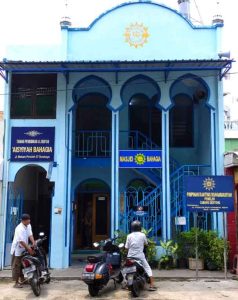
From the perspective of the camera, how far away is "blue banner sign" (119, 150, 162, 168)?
43.9 feet

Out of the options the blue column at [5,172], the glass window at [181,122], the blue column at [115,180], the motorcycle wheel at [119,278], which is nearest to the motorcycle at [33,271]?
the motorcycle wheel at [119,278]

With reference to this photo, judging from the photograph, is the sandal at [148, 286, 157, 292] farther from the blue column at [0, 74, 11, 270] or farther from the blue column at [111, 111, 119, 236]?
the blue column at [0, 74, 11, 270]

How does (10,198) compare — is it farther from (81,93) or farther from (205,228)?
(205,228)

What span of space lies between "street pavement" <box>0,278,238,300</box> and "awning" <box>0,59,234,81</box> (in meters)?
6.13

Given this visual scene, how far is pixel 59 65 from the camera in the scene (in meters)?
12.8

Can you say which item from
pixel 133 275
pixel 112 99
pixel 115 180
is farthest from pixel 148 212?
pixel 133 275

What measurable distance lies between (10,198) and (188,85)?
742cm

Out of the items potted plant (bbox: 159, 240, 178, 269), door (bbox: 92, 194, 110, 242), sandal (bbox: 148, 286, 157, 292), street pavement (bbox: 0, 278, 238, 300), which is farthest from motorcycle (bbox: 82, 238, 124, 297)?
door (bbox: 92, 194, 110, 242)

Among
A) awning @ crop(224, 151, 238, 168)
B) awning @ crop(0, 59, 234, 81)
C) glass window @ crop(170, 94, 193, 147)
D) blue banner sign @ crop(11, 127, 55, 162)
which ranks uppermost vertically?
awning @ crop(0, 59, 234, 81)

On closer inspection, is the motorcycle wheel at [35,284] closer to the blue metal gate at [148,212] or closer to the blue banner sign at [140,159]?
the blue metal gate at [148,212]

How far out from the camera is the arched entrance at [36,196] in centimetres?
1537

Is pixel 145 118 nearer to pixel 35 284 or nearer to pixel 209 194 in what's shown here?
pixel 209 194

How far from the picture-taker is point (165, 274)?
11664mm

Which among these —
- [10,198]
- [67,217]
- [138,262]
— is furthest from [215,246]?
[10,198]
